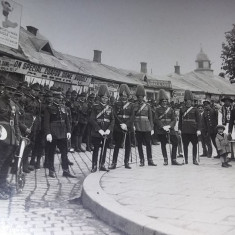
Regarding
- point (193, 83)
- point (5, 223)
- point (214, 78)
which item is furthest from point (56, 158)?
point (214, 78)

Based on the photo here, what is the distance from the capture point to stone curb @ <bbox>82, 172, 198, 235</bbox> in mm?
3420

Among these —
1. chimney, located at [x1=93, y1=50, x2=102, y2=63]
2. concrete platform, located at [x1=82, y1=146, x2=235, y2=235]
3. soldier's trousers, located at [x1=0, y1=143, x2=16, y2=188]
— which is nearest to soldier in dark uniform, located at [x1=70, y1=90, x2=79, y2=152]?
concrete platform, located at [x1=82, y1=146, x2=235, y2=235]

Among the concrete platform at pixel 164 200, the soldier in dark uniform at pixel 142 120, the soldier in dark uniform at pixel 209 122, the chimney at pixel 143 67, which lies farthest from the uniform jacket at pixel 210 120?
the chimney at pixel 143 67

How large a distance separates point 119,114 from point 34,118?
6.57 feet

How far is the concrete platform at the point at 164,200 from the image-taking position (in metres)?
3.61

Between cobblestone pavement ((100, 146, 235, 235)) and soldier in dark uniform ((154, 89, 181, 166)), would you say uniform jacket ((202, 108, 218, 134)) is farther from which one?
cobblestone pavement ((100, 146, 235, 235))

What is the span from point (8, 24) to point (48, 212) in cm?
600

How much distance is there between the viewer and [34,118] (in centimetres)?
735

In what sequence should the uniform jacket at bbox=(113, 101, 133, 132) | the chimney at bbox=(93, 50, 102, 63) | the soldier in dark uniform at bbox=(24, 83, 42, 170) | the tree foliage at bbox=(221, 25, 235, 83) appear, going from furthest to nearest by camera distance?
the chimney at bbox=(93, 50, 102, 63) < the tree foliage at bbox=(221, 25, 235, 83) < the uniform jacket at bbox=(113, 101, 133, 132) < the soldier in dark uniform at bbox=(24, 83, 42, 170)

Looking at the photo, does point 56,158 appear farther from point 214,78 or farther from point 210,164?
point 214,78

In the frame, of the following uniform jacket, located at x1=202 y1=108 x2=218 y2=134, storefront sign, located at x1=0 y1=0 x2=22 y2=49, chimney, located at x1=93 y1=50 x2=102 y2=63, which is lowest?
uniform jacket, located at x1=202 y1=108 x2=218 y2=134

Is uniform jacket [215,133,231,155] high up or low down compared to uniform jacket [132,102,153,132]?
down

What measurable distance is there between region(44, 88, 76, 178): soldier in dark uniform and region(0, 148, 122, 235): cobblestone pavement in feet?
1.31

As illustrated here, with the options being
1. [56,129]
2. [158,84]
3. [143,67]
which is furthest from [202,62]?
[56,129]
